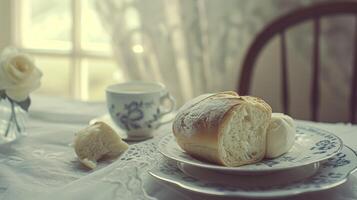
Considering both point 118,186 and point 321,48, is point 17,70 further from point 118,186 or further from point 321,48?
point 321,48

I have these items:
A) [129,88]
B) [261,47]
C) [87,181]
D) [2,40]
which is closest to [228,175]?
[87,181]

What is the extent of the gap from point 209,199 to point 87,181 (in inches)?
6.6

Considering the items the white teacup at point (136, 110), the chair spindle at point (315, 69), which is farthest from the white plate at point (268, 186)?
the chair spindle at point (315, 69)

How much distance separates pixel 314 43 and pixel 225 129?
84 cm

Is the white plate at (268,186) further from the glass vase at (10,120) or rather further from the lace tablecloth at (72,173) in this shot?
the glass vase at (10,120)

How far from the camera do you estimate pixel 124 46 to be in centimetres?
181

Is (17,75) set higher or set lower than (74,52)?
higher

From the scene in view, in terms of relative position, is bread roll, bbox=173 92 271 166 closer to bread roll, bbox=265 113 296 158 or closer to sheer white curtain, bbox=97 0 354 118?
bread roll, bbox=265 113 296 158

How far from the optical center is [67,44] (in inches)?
85.6

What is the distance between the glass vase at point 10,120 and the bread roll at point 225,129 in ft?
1.14

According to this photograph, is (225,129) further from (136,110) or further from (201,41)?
(201,41)

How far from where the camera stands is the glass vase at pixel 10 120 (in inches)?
40.1

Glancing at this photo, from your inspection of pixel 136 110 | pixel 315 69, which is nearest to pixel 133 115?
pixel 136 110

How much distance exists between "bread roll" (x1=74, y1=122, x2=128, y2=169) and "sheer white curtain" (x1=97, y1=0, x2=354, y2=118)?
796mm
